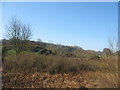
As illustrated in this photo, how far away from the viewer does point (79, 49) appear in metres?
16.0

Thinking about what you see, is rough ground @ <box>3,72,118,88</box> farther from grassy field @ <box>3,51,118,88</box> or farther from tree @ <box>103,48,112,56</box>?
tree @ <box>103,48,112,56</box>

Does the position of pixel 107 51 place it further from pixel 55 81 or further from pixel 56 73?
pixel 56 73

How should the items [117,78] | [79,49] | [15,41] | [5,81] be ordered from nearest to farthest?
[117,78] < [5,81] < [15,41] < [79,49]

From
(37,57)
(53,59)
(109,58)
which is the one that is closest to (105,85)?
(109,58)

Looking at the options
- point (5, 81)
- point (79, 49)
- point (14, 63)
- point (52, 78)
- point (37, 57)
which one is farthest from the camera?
point (79, 49)

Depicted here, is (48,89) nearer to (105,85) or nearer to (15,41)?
(105,85)

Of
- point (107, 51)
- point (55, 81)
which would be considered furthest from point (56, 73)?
point (107, 51)

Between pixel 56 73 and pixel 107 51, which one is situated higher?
pixel 107 51

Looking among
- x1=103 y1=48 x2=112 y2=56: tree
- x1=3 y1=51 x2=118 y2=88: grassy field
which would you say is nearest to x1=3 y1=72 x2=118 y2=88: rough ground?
x1=3 y1=51 x2=118 y2=88: grassy field

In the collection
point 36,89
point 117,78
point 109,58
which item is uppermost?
point 109,58

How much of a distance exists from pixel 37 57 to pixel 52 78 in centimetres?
261

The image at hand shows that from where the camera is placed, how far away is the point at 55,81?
715cm

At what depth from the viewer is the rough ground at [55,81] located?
5634 mm

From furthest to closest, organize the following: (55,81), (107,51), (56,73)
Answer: (56,73), (55,81), (107,51)
